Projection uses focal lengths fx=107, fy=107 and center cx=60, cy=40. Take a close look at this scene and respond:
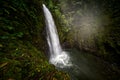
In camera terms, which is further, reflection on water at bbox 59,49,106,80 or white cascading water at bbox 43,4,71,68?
white cascading water at bbox 43,4,71,68

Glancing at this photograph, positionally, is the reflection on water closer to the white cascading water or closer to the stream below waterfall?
the stream below waterfall

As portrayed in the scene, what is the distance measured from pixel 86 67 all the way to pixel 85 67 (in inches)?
2.8

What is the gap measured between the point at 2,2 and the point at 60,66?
5.10 m

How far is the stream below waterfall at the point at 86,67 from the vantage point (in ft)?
21.1

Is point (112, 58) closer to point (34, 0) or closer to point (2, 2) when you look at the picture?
point (34, 0)

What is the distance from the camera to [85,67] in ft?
24.8

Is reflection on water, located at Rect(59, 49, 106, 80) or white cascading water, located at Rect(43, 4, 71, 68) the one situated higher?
white cascading water, located at Rect(43, 4, 71, 68)

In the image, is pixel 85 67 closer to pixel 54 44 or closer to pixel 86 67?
pixel 86 67

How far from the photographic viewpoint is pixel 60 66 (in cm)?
738

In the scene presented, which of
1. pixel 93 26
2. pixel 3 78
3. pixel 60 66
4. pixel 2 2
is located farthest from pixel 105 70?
pixel 2 2

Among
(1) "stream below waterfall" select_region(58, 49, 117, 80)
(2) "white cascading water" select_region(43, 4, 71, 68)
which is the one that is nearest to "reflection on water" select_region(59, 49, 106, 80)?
(1) "stream below waterfall" select_region(58, 49, 117, 80)

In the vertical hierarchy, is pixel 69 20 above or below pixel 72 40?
above

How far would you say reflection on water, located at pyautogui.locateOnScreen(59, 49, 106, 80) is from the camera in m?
6.43

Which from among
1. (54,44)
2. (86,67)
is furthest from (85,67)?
(54,44)
